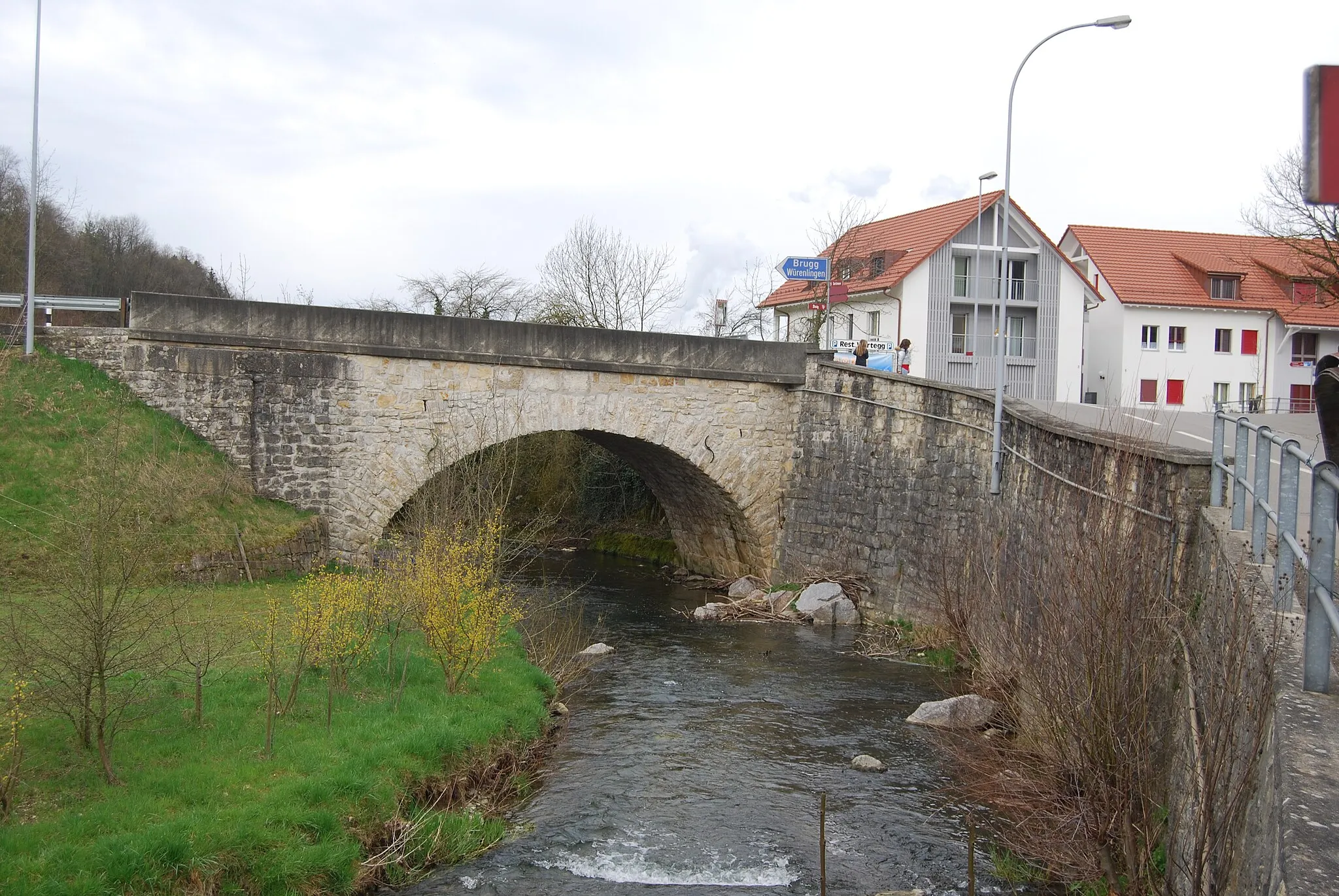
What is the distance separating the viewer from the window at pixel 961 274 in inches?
1278

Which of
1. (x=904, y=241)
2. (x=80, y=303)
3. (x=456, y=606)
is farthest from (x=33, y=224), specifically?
(x=904, y=241)

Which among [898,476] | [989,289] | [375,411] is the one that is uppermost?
[989,289]

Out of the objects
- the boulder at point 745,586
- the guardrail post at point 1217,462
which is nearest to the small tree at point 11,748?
the guardrail post at point 1217,462

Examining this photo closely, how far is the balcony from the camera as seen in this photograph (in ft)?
106

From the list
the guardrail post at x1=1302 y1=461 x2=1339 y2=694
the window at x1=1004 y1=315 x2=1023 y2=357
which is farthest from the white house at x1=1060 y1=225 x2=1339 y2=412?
the guardrail post at x1=1302 y1=461 x2=1339 y2=694

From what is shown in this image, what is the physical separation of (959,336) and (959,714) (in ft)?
78.1

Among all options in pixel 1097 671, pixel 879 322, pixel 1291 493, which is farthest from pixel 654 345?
pixel 879 322

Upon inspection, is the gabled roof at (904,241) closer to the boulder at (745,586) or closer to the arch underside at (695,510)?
the arch underside at (695,510)

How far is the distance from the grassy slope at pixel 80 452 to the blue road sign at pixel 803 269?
26.6 ft

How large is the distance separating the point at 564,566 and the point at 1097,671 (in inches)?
633

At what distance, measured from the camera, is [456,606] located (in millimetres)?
10016

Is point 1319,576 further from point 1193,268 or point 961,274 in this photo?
point 1193,268

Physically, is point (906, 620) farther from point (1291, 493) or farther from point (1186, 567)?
point (1291, 493)

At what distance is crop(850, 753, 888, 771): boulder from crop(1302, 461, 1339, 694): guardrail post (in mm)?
5661
